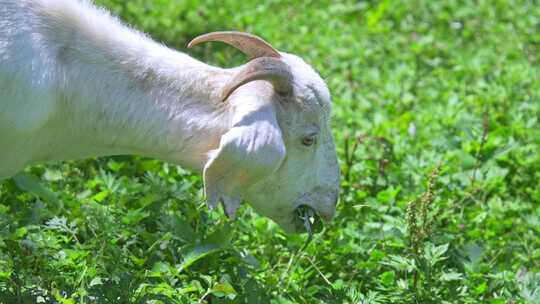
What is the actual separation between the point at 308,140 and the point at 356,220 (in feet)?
4.04

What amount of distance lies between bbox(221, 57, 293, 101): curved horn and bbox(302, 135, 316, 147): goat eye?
24 centimetres

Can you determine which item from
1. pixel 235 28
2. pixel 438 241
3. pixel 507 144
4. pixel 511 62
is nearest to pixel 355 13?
pixel 235 28

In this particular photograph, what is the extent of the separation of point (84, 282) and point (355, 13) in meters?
5.67

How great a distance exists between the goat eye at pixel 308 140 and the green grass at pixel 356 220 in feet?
1.79

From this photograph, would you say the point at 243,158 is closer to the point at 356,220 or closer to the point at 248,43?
the point at 248,43

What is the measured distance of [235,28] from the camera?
9.12 meters

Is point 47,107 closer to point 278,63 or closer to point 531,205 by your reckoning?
point 278,63

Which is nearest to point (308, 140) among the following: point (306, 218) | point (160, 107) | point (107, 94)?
point (306, 218)

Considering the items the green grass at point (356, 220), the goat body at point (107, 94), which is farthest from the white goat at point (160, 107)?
the green grass at point (356, 220)

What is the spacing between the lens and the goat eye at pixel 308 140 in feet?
15.4

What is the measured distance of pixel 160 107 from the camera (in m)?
4.57

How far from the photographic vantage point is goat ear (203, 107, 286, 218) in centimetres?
427

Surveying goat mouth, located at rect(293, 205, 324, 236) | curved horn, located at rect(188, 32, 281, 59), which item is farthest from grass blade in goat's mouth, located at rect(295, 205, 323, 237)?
curved horn, located at rect(188, 32, 281, 59)

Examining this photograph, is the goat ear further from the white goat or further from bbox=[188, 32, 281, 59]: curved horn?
bbox=[188, 32, 281, 59]: curved horn
